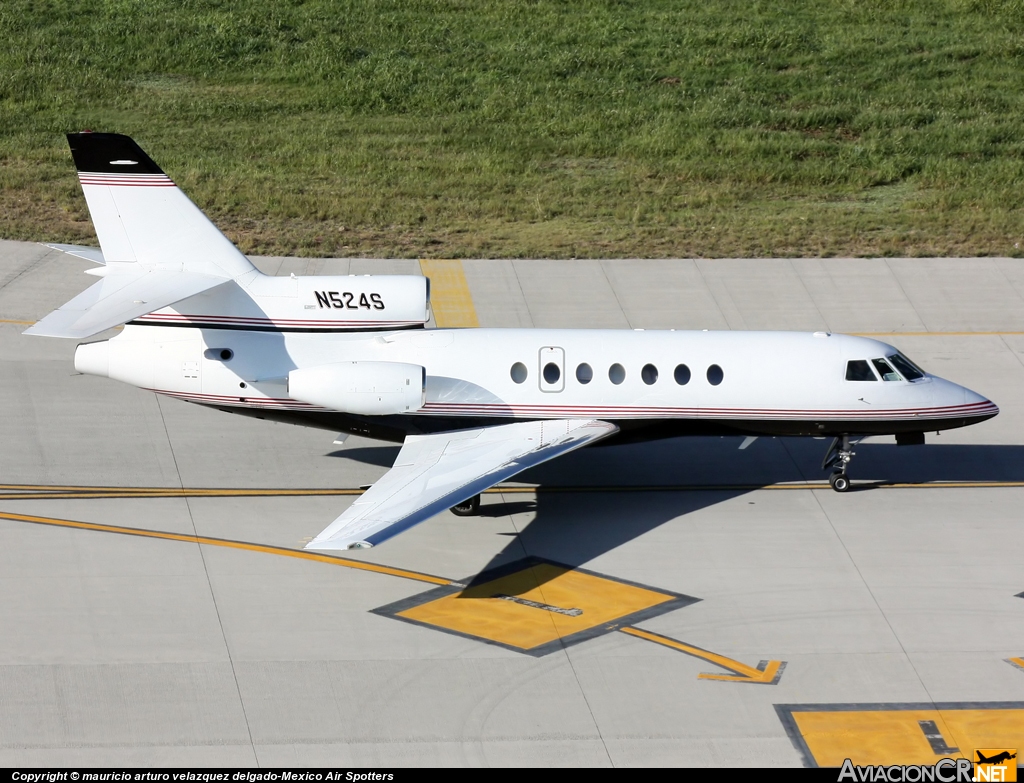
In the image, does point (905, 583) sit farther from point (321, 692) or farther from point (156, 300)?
point (156, 300)

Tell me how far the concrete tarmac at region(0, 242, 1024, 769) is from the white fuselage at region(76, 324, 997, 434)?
1546 mm

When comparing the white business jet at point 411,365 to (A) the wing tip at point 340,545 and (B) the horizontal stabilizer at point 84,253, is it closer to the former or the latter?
(B) the horizontal stabilizer at point 84,253

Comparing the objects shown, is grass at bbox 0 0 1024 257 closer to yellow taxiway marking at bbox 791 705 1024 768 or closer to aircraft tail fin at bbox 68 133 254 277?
aircraft tail fin at bbox 68 133 254 277

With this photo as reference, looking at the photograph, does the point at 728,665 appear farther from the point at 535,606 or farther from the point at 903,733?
the point at 535,606

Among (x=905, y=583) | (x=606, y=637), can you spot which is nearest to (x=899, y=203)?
(x=905, y=583)

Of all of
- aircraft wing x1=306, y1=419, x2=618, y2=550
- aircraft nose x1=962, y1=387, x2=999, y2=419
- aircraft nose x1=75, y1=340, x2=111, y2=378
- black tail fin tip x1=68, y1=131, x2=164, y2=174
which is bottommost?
aircraft nose x1=962, y1=387, x2=999, y2=419

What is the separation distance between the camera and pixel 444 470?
2038cm

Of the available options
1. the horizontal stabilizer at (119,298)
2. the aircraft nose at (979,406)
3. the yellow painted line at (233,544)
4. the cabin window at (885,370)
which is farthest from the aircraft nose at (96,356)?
the aircraft nose at (979,406)

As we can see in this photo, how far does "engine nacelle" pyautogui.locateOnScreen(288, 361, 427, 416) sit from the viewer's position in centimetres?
2077

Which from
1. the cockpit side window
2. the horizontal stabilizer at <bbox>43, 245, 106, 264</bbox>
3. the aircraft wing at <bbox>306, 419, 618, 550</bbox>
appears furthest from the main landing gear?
the horizontal stabilizer at <bbox>43, 245, 106, 264</bbox>

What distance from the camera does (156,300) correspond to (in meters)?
20.0

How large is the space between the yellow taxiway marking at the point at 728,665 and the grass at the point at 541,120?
645 inches

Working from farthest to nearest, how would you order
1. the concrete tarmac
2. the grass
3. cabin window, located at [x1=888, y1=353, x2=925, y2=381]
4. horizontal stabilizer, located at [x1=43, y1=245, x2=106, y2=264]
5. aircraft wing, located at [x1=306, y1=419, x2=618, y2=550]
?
1. the grass
2. horizontal stabilizer, located at [x1=43, y1=245, x2=106, y2=264]
3. cabin window, located at [x1=888, y1=353, x2=925, y2=381]
4. aircraft wing, located at [x1=306, y1=419, x2=618, y2=550]
5. the concrete tarmac

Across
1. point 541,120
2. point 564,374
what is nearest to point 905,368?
point 564,374
